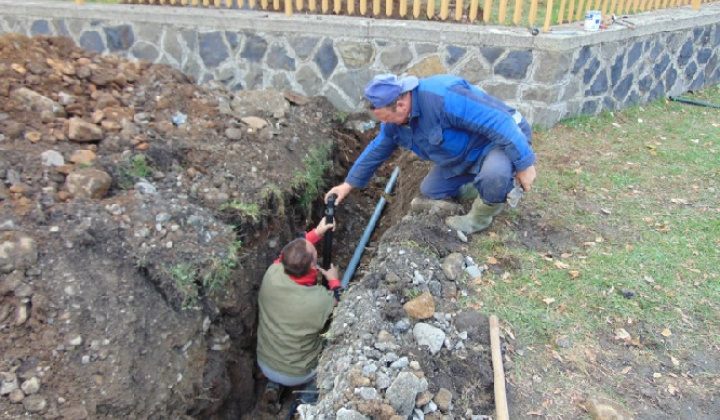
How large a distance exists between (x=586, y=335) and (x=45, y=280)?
3.26 metres

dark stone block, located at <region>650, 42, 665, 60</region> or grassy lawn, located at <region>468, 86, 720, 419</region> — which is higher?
dark stone block, located at <region>650, 42, 665, 60</region>

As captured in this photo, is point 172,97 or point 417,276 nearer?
point 417,276

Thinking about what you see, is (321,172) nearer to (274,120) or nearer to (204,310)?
(274,120)

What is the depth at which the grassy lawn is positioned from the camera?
9.18ft

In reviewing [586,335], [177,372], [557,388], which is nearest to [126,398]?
[177,372]

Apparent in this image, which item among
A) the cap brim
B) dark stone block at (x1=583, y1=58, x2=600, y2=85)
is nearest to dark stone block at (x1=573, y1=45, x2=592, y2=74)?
dark stone block at (x1=583, y1=58, x2=600, y2=85)

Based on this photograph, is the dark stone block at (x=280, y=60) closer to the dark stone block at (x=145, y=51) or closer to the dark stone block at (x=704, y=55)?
the dark stone block at (x=145, y=51)

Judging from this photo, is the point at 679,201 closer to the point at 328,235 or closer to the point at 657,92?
the point at 657,92

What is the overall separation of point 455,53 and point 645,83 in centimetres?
262

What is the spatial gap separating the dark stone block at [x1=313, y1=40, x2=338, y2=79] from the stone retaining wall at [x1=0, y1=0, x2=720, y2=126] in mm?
11

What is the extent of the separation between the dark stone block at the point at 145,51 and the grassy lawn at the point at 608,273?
4.29 metres

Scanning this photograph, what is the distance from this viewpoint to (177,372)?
3.45 m

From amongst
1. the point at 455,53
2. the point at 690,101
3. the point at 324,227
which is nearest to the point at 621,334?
the point at 324,227

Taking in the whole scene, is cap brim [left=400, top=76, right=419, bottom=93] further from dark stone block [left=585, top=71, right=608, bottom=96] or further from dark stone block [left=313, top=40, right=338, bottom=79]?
dark stone block [left=585, top=71, right=608, bottom=96]
